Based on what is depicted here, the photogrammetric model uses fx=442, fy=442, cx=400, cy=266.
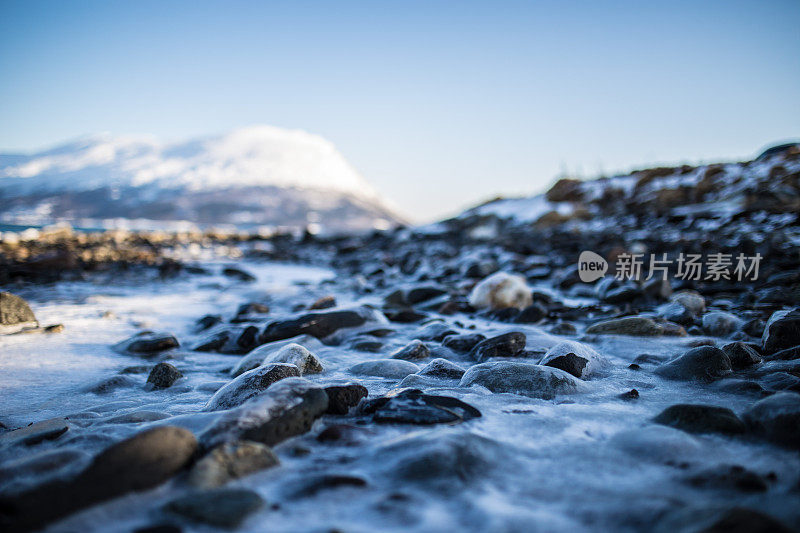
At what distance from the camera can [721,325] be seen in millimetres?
2303

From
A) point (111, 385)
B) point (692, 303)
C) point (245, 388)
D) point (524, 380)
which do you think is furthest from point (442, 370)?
point (692, 303)

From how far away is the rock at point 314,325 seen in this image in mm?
2500

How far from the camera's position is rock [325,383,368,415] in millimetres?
1311

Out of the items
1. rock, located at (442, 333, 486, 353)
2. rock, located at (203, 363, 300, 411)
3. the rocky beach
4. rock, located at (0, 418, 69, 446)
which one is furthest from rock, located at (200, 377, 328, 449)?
rock, located at (442, 333, 486, 353)

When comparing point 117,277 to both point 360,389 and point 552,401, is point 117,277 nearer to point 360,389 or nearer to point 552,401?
point 360,389

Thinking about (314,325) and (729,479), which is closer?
(729,479)

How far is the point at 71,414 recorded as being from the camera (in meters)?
1.46

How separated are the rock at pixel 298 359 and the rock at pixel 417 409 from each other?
522 millimetres

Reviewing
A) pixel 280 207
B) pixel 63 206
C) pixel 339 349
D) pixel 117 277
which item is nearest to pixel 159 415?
pixel 339 349

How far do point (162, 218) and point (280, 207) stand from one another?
16.7 metres

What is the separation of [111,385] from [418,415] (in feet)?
4.40

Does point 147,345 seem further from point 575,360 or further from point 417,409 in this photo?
point 575,360

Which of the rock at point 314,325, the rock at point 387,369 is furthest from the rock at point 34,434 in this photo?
the rock at point 314,325

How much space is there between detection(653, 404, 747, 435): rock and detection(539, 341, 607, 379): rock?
0.44 metres
